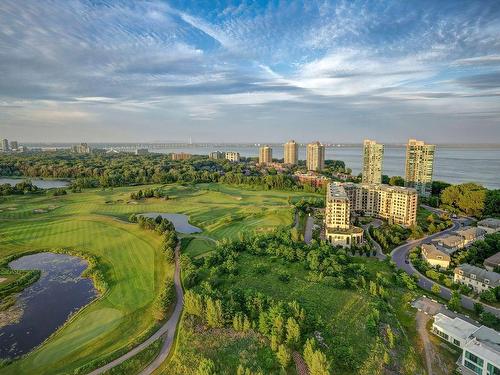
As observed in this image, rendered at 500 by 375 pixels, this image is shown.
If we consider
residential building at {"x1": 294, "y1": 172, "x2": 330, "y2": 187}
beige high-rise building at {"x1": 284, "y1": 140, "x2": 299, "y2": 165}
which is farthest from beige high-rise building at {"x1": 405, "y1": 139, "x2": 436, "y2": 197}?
beige high-rise building at {"x1": 284, "y1": 140, "x2": 299, "y2": 165}

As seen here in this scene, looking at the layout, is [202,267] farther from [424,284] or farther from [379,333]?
[424,284]

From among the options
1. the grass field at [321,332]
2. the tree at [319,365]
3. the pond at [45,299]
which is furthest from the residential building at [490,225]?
the pond at [45,299]

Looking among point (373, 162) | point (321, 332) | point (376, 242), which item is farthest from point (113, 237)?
point (373, 162)

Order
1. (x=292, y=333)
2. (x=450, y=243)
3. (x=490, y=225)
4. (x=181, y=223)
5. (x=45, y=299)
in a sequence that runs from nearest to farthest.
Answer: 1. (x=292, y=333)
2. (x=45, y=299)
3. (x=450, y=243)
4. (x=490, y=225)
5. (x=181, y=223)

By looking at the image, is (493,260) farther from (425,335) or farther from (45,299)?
(45,299)

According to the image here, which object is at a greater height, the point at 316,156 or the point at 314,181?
the point at 316,156

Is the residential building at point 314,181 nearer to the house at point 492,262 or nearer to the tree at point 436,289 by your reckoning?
the house at point 492,262

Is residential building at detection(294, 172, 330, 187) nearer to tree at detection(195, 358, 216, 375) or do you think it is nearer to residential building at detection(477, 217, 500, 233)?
residential building at detection(477, 217, 500, 233)
